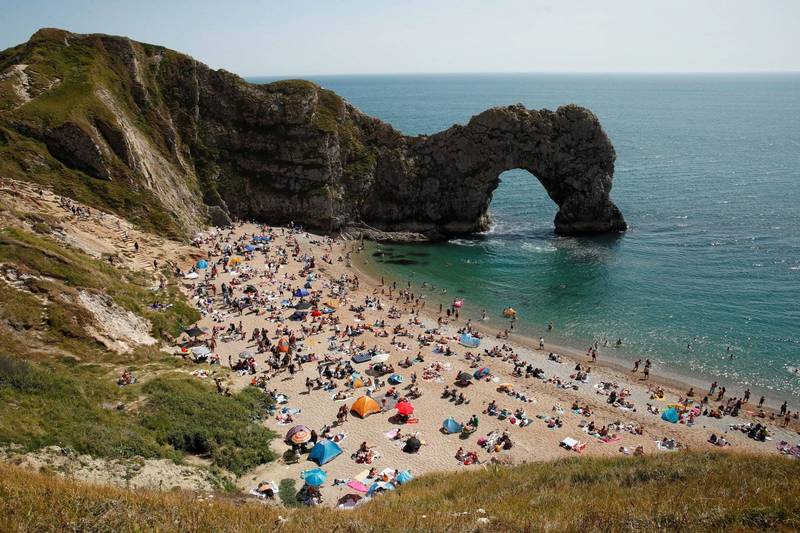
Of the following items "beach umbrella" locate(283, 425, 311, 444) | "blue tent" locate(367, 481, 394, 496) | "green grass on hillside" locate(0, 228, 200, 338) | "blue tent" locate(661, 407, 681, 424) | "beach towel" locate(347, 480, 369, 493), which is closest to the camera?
"blue tent" locate(367, 481, 394, 496)

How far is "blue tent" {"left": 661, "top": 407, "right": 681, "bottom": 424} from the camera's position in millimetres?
32781

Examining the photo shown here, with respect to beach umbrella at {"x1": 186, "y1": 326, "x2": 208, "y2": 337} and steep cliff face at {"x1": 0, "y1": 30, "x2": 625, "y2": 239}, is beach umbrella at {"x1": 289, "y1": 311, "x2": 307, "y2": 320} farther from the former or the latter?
steep cliff face at {"x1": 0, "y1": 30, "x2": 625, "y2": 239}

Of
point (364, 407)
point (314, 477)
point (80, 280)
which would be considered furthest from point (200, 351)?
point (314, 477)

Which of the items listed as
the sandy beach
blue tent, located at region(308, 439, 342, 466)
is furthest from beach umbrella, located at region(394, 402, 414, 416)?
blue tent, located at region(308, 439, 342, 466)

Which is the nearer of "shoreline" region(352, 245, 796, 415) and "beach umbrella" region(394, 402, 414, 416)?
"beach umbrella" region(394, 402, 414, 416)

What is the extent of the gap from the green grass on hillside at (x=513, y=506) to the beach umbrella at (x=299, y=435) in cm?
858

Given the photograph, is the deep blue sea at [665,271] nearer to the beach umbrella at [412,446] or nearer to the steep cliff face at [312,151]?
the steep cliff face at [312,151]

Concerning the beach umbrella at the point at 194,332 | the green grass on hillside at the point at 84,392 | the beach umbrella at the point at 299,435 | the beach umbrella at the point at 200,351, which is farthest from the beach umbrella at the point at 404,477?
the beach umbrella at the point at 194,332

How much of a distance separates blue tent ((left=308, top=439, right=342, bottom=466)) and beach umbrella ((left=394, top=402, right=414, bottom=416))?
5369mm

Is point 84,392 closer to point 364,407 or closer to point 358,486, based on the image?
point 358,486

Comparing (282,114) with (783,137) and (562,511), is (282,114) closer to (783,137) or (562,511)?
(562,511)

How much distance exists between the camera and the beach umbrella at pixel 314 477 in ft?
72.2

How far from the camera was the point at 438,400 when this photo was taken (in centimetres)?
3309

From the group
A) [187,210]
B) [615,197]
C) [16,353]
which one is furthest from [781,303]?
[187,210]
